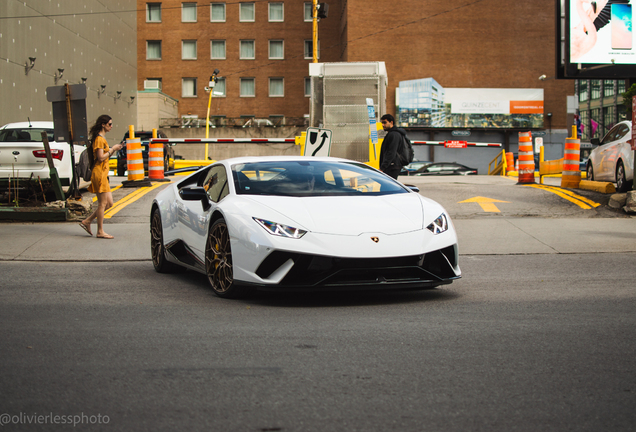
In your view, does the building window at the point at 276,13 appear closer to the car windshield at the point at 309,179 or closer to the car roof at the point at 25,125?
the car roof at the point at 25,125

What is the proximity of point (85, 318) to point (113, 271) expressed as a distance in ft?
9.81

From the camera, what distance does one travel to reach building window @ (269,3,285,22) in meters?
67.9

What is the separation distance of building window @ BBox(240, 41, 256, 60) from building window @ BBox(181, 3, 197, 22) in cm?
507

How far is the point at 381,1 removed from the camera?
56469 millimetres

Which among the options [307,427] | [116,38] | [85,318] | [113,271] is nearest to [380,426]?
[307,427]

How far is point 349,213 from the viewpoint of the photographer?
251 inches

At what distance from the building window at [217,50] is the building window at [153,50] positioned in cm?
490

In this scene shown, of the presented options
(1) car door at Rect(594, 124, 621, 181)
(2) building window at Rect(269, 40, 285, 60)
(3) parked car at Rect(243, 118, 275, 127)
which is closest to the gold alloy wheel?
(1) car door at Rect(594, 124, 621, 181)

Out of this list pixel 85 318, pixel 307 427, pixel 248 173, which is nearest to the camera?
pixel 307 427

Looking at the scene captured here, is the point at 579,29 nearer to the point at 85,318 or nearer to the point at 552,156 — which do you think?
the point at 85,318

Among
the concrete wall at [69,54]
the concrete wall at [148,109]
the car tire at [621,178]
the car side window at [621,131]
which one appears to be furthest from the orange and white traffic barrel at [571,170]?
the concrete wall at [148,109]

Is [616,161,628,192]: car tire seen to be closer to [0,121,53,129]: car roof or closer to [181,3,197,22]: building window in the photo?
[0,121,53,129]: car roof

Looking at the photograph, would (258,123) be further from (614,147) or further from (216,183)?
(216,183)

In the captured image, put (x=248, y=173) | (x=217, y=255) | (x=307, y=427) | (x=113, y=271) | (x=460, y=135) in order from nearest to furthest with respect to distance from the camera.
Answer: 1. (x=307, y=427)
2. (x=217, y=255)
3. (x=248, y=173)
4. (x=113, y=271)
5. (x=460, y=135)
